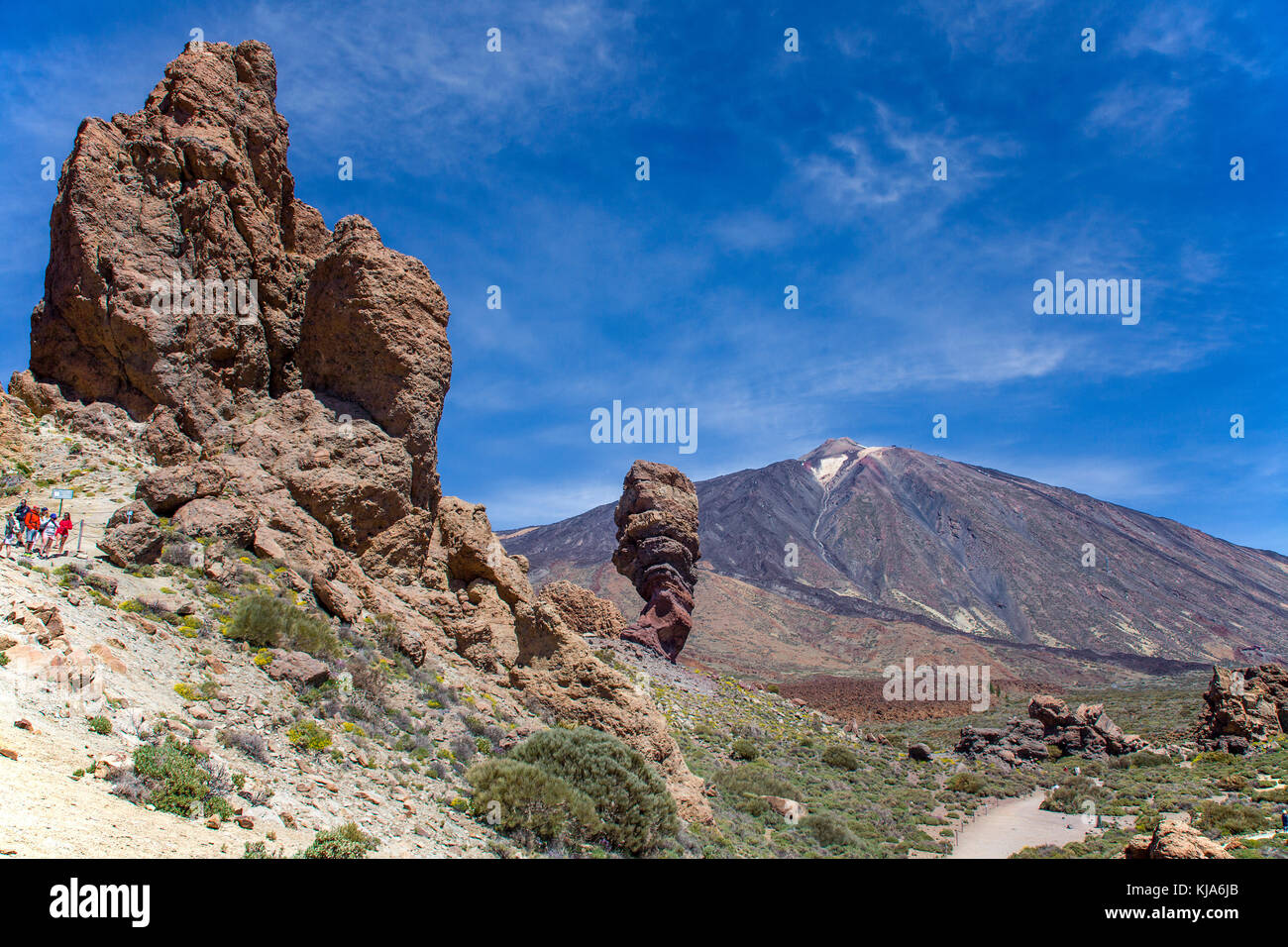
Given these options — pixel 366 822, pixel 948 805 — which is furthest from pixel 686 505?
pixel 366 822

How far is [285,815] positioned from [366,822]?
35.9 inches

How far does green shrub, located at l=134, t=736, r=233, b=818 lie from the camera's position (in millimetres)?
5078

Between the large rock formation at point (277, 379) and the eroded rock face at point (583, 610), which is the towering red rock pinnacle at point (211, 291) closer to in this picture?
the large rock formation at point (277, 379)

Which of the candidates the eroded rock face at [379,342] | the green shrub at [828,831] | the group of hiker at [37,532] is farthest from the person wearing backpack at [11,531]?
the green shrub at [828,831]

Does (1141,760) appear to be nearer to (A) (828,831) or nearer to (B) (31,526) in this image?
(A) (828,831)

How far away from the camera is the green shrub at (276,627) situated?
28.8 ft

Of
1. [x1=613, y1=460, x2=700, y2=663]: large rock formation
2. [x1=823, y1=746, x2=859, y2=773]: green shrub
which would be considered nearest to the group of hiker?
[x1=823, y1=746, x2=859, y2=773]: green shrub

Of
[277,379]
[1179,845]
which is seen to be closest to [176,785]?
[1179,845]

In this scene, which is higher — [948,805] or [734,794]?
[734,794]

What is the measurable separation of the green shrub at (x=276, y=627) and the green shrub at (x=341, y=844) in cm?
385

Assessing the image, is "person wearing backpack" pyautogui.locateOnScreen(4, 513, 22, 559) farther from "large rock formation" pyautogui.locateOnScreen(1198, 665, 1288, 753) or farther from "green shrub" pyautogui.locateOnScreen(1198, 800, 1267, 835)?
"large rock formation" pyautogui.locateOnScreen(1198, 665, 1288, 753)

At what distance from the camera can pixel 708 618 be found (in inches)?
3403

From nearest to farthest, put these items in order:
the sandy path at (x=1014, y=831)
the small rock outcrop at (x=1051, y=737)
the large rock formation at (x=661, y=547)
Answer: the sandy path at (x=1014, y=831) < the small rock outcrop at (x=1051, y=737) < the large rock formation at (x=661, y=547)
